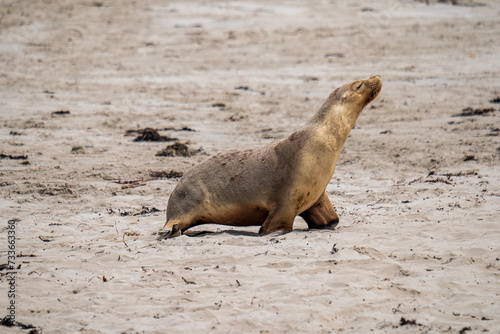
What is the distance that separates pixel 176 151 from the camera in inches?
334

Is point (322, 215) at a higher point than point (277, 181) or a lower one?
lower

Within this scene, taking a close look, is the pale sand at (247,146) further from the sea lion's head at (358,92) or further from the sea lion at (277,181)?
the sea lion's head at (358,92)

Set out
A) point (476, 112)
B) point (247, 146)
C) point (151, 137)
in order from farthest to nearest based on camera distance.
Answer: point (476, 112)
point (151, 137)
point (247, 146)

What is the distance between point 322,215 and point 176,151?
3533mm

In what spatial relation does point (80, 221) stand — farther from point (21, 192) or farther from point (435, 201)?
point (435, 201)

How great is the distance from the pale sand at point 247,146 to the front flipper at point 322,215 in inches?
9.8

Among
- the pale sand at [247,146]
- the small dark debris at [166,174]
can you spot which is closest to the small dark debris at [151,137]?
the pale sand at [247,146]

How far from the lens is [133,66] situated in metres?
13.7

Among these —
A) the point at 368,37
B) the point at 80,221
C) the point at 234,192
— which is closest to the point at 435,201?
the point at 234,192

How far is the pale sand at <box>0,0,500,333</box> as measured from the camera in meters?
3.78

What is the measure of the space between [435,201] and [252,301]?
2.87 m

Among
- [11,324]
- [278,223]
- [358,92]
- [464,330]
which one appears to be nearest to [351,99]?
[358,92]

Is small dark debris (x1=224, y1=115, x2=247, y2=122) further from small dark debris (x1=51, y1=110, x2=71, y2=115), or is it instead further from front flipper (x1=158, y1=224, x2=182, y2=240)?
front flipper (x1=158, y1=224, x2=182, y2=240)

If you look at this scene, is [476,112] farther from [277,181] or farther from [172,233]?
[172,233]
